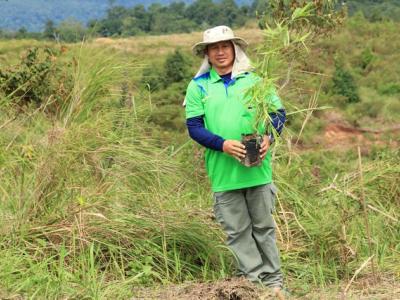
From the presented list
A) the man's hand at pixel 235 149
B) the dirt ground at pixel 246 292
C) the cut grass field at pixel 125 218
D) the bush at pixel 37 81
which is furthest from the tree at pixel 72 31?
the dirt ground at pixel 246 292

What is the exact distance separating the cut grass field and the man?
257 mm

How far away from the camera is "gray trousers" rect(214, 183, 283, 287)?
3861 mm

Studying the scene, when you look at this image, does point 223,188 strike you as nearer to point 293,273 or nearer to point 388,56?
point 293,273

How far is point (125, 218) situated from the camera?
4148mm

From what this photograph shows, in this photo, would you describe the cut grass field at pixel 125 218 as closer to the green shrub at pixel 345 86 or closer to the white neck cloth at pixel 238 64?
the white neck cloth at pixel 238 64

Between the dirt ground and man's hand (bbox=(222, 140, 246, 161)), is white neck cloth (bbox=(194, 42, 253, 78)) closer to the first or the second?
man's hand (bbox=(222, 140, 246, 161))

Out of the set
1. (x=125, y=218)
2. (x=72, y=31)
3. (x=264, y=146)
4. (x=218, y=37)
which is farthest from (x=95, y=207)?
(x=72, y=31)

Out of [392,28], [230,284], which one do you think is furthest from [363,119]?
[230,284]

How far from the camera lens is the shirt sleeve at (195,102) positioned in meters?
3.81

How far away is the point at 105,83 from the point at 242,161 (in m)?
1.43

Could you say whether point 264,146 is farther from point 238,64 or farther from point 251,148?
point 238,64

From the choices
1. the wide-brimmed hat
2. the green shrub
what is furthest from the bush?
the green shrub

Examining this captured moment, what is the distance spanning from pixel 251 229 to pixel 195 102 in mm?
765

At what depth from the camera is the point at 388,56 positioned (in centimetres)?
3541
